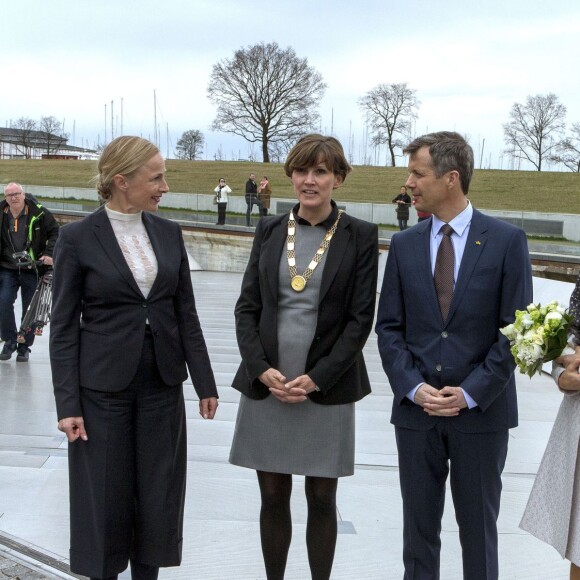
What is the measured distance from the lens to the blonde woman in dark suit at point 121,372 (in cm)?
322

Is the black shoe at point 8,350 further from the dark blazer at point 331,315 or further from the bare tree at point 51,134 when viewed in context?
the bare tree at point 51,134

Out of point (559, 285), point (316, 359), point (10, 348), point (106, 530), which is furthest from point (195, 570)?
point (559, 285)

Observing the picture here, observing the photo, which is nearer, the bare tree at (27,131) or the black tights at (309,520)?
the black tights at (309,520)

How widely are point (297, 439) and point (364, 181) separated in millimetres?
40376

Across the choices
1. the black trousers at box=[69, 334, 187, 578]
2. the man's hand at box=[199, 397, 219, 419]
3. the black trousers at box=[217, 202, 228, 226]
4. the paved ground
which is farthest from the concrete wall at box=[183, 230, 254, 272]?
the black trousers at box=[69, 334, 187, 578]

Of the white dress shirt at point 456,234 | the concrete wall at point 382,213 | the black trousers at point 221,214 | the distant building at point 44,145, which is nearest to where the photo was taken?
the white dress shirt at point 456,234

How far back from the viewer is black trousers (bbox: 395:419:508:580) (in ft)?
10.5

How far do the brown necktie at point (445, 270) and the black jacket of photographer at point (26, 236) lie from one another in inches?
243

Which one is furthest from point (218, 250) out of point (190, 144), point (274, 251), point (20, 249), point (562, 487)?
point (190, 144)

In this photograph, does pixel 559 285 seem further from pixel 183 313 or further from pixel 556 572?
pixel 183 313

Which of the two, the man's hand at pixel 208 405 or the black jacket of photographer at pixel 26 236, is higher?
the black jacket of photographer at pixel 26 236

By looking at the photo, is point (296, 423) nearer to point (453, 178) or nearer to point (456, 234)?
point (456, 234)

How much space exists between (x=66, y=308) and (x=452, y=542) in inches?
88.7

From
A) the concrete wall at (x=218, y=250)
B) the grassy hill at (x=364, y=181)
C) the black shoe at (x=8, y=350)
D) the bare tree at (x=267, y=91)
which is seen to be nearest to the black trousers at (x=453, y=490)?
the black shoe at (x=8, y=350)
